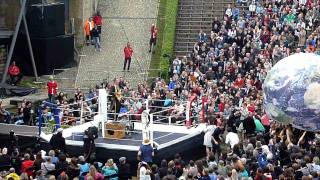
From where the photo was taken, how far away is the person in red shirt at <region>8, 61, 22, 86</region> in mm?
42969

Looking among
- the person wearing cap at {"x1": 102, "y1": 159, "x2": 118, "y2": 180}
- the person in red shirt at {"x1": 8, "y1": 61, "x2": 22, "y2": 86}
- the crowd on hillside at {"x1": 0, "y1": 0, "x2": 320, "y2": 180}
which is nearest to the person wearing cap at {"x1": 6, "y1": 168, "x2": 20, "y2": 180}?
the crowd on hillside at {"x1": 0, "y1": 0, "x2": 320, "y2": 180}

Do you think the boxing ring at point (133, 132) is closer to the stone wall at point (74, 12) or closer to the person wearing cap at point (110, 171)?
the person wearing cap at point (110, 171)

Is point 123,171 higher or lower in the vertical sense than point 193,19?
lower

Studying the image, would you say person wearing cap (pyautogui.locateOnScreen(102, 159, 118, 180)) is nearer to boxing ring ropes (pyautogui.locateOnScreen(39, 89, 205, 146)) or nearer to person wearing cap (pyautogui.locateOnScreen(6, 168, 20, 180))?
person wearing cap (pyautogui.locateOnScreen(6, 168, 20, 180))

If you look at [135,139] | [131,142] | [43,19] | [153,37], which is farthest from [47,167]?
[153,37]

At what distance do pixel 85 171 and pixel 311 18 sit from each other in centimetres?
2125

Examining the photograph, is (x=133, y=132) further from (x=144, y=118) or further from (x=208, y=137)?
(x=208, y=137)

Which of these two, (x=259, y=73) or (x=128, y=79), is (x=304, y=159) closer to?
(x=259, y=73)

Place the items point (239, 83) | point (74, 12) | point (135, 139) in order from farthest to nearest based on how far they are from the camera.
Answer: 1. point (74, 12)
2. point (239, 83)
3. point (135, 139)

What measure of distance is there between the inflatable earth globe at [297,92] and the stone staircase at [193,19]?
52.9 feet

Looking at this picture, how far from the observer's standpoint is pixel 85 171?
88.6 feet

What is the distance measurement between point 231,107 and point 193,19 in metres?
13.1

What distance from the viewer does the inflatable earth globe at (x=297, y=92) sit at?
100.0 ft

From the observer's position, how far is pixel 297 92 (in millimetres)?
30578
